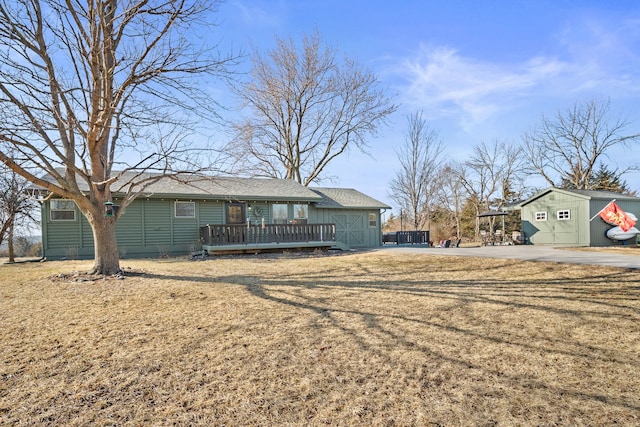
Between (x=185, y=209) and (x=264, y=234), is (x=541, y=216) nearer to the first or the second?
(x=264, y=234)

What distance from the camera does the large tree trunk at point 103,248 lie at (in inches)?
337

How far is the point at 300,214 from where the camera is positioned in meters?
18.0

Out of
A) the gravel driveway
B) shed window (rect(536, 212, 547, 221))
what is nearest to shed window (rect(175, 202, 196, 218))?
Answer: the gravel driveway

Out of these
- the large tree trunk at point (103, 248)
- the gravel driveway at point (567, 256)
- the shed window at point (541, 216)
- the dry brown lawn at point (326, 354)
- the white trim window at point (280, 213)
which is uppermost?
the white trim window at point (280, 213)

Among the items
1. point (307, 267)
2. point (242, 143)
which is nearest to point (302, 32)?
point (242, 143)

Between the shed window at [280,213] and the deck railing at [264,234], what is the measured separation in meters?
1.73

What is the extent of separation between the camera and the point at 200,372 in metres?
3.32

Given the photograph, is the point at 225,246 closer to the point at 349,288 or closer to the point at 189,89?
the point at 189,89

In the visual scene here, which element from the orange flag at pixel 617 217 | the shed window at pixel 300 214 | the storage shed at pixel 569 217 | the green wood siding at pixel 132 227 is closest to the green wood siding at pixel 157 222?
the green wood siding at pixel 132 227

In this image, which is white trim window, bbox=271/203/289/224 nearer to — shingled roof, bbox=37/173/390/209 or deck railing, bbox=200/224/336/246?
shingled roof, bbox=37/173/390/209

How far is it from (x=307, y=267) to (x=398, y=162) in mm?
21942

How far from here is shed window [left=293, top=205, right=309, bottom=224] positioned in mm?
17812

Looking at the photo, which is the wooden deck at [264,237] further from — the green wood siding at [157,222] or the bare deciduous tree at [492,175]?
the bare deciduous tree at [492,175]

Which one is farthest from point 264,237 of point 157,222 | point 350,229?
point 350,229
